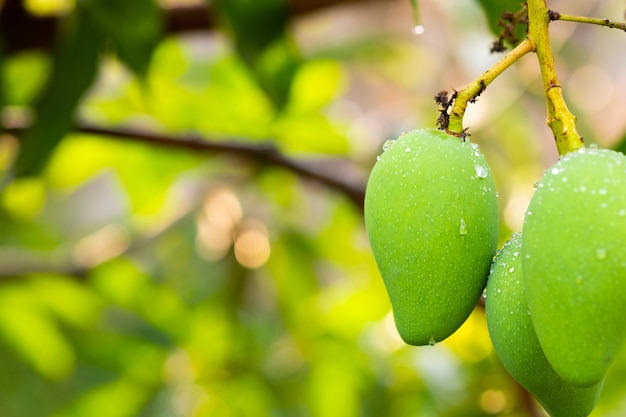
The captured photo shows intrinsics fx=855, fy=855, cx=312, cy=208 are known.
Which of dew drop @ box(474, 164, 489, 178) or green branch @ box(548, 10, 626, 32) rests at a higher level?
green branch @ box(548, 10, 626, 32)

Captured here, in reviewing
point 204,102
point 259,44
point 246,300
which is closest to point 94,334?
point 246,300

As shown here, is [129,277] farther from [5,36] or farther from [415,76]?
[415,76]

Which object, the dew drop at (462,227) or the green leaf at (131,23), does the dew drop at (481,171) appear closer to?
the dew drop at (462,227)

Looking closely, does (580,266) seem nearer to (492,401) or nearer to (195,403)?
(492,401)

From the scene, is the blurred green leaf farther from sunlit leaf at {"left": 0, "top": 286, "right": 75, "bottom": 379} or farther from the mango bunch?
the mango bunch

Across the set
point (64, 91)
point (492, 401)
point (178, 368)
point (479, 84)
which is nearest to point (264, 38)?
point (64, 91)

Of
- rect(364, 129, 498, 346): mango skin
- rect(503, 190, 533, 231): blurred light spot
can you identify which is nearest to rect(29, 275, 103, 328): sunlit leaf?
rect(503, 190, 533, 231): blurred light spot

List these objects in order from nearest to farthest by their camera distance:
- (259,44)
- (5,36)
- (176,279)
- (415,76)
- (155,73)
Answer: (259,44)
(5,36)
(155,73)
(176,279)
(415,76)
